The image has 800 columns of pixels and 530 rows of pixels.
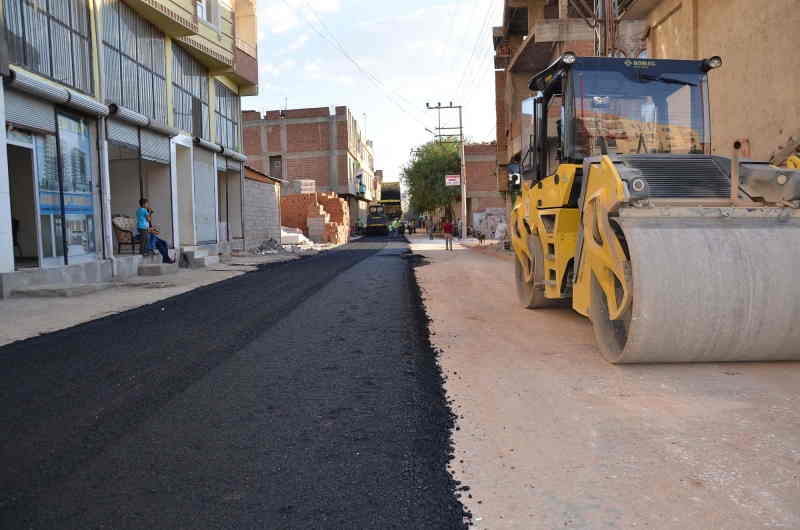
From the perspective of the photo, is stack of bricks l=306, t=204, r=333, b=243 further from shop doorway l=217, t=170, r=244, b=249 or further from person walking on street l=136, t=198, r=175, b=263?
person walking on street l=136, t=198, r=175, b=263

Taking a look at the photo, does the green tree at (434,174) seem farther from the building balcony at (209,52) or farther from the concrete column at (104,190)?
the concrete column at (104,190)

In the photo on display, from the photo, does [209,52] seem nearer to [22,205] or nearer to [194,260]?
[194,260]

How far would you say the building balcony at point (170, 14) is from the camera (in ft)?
52.1

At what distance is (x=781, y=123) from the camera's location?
9.58 m

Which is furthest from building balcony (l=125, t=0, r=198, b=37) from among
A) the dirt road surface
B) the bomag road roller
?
the dirt road surface

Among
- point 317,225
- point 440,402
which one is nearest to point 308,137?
point 317,225

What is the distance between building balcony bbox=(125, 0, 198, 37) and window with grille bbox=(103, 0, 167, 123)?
0.70ft

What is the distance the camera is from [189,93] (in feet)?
65.4

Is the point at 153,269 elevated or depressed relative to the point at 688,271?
depressed

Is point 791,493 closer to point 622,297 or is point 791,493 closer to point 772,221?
point 622,297

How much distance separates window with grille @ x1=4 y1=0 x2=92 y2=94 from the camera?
11.3m

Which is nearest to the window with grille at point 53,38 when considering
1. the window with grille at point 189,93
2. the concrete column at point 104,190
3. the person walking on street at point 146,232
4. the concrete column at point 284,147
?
the concrete column at point 104,190

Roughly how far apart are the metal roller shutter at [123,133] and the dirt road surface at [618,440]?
11660mm

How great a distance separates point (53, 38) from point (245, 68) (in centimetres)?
1181
